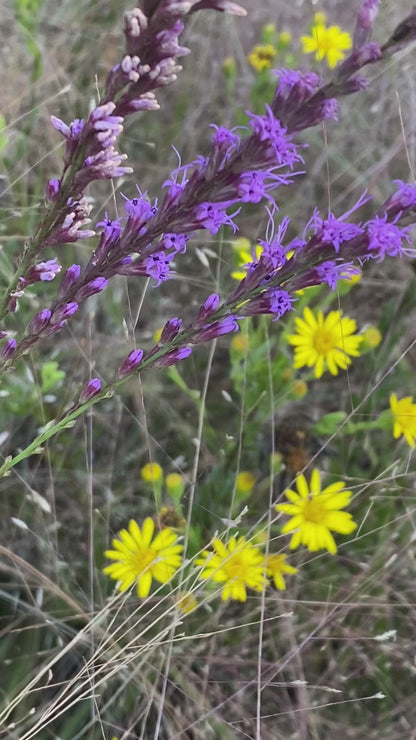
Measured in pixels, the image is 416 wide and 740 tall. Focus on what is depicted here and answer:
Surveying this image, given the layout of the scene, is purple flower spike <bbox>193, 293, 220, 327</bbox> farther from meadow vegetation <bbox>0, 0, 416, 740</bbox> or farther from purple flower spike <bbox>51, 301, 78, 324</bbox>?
purple flower spike <bbox>51, 301, 78, 324</bbox>

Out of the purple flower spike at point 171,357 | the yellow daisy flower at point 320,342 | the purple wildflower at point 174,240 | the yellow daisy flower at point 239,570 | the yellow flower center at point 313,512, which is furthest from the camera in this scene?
the yellow daisy flower at point 320,342

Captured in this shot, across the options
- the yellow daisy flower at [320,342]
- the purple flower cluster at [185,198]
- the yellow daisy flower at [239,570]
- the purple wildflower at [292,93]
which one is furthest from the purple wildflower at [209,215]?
the yellow daisy flower at [320,342]

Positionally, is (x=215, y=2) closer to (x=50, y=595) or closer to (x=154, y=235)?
(x=154, y=235)

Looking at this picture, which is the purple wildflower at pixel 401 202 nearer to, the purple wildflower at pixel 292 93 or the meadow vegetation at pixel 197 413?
the meadow vegetation at pixel 197 413

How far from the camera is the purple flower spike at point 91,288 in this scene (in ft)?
2.59

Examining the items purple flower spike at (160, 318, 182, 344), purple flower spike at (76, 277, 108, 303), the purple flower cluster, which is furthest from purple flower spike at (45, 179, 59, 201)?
purple flower spike at (160, 318, 182, 344)

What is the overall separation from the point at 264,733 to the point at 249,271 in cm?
92

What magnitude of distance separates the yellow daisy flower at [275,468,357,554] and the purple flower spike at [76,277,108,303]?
67 centimetres

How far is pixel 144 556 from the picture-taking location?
1.31 m

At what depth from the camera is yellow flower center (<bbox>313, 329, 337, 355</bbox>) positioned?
5.09 feet

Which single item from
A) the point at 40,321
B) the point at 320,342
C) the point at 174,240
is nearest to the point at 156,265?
the point at 174,240

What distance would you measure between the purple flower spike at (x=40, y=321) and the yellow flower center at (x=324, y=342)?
857mm

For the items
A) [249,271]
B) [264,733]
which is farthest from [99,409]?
[249,271]

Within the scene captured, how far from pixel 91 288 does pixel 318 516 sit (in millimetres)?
755
